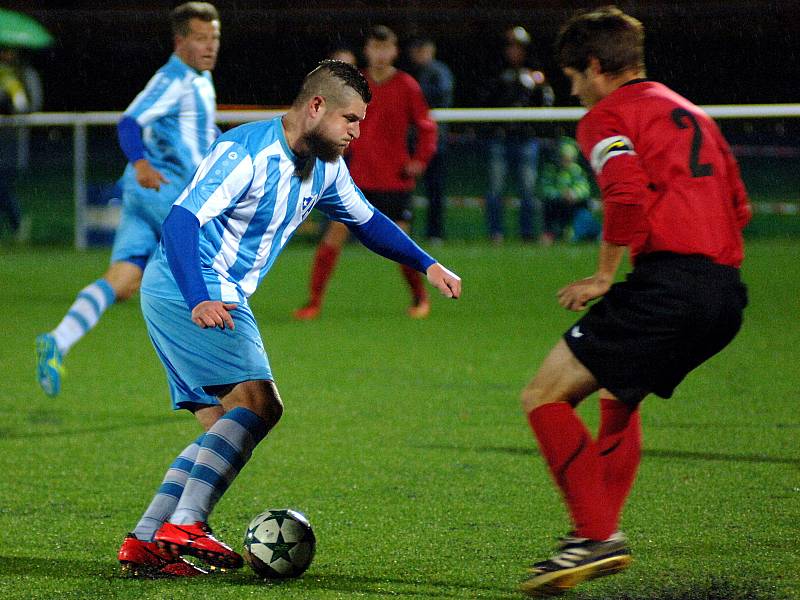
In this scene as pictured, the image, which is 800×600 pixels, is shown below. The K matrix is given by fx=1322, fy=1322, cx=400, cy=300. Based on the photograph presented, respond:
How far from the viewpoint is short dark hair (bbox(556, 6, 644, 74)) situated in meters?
3.93

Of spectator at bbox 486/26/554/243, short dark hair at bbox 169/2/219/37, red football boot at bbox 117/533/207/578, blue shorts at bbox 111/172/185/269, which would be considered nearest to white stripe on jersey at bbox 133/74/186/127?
short dark hair at bbox 169/2/219/37

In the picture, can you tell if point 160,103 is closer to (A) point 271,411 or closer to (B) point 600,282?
(A) point 271,411

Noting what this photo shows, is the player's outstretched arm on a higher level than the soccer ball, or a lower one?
higher

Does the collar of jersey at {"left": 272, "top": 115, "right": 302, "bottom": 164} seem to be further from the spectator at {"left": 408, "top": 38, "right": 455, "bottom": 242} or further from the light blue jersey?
the spectator at {"left": 408, "top": 38, "right": 455, "bottom": 242}

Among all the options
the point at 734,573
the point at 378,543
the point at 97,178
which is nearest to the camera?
the point at 734,573

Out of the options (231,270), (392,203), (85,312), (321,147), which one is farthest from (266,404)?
(392,203)

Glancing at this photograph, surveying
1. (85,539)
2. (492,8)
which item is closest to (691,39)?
Answer: (492,8)

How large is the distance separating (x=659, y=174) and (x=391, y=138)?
7737 mm

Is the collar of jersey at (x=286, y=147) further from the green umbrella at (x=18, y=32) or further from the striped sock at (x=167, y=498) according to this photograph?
the green umbrella at (x=18, y=32)

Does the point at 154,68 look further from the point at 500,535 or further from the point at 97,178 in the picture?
the point at 500,535

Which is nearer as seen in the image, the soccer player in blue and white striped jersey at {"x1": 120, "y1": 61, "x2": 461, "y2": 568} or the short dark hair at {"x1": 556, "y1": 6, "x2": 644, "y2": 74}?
the short dark hair at {"x1": 556, "y1": 6, "x2": 644, "y2": 74}

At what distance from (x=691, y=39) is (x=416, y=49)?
12.9 metres

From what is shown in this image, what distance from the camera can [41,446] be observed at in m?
6.23

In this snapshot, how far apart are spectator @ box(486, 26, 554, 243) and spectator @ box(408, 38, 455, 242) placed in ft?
2.05
